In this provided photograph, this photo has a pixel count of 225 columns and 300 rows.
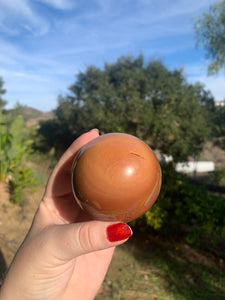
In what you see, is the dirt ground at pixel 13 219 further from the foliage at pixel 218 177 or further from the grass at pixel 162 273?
the foliage at pixel 218 177

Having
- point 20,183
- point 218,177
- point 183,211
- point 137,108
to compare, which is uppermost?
point 137,108

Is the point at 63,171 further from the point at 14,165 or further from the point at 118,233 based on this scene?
the point at 14,165

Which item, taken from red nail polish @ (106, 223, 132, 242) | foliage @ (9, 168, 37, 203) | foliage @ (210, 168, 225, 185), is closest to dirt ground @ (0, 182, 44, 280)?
foliage @ (9, 168, 37, 203)

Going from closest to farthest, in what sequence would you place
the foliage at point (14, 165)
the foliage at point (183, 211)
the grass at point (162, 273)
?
the grass at point (162, 273) → the foliage at point (183, 211) → the foliage at point (14, 165)

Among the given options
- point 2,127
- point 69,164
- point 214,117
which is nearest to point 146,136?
point 214,117

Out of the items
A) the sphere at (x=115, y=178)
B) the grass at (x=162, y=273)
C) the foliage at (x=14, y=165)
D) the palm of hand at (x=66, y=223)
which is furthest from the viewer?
the foliage at (x=14, y=165)

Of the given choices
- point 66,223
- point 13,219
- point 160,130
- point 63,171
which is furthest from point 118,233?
point 160,130

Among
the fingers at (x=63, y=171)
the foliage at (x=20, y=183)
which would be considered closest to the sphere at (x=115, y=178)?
the fingers at (x=63, y=171)
